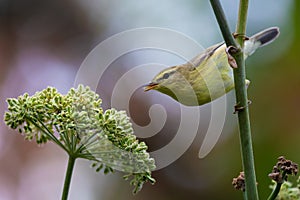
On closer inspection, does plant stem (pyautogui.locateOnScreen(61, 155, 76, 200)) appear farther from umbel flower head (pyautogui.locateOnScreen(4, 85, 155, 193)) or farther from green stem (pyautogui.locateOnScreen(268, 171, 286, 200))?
green stem (pyautogui.locateOnScreen(268, 171, 286, 200))

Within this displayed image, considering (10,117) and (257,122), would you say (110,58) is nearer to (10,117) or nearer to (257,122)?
(257,122)

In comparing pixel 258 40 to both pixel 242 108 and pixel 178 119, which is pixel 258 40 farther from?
pixel 178 119

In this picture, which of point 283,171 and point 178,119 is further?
point 178,119

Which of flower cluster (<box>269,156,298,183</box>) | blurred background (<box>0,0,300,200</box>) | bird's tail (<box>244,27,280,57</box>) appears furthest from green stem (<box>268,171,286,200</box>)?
blurred background (<box>0,0,300,200</box>)

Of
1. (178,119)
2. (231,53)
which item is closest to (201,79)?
(231,53)

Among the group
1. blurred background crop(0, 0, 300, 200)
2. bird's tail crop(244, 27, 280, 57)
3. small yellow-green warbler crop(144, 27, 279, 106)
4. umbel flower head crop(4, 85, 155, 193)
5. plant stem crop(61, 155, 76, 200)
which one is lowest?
plant stem crop(61, 155, 76, 200)

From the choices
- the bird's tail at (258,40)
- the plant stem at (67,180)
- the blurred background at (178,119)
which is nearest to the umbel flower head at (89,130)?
the plant stem at (67,180)
